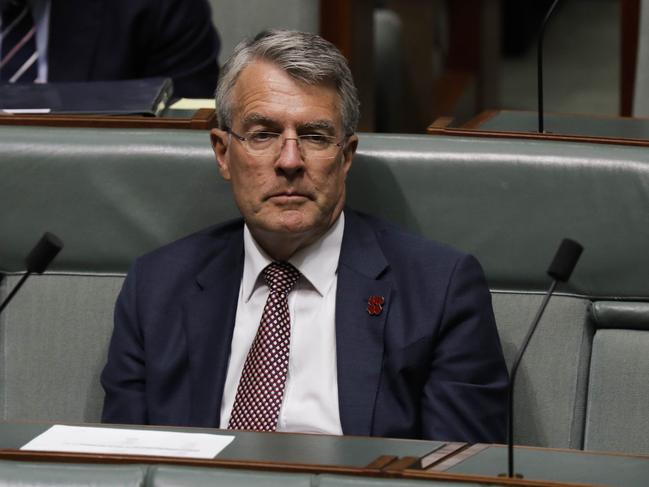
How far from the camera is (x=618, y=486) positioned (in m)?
1.04

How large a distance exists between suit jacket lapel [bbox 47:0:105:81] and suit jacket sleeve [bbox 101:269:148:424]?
68cm

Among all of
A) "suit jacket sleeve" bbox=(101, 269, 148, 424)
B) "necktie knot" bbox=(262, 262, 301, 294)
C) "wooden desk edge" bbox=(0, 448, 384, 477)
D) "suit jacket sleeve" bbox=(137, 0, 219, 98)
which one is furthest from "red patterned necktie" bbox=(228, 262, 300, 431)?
"suit jacket sleeve" bbox=(137, 0, 219, 98)

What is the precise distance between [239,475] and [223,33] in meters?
1.84

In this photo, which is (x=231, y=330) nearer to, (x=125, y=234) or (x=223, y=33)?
(x=125, y=234)

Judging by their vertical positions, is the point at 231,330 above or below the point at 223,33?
below

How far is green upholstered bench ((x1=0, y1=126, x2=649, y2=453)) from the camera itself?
5.28ft

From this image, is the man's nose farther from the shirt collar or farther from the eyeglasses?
the shirt collar

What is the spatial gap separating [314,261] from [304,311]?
6 cm

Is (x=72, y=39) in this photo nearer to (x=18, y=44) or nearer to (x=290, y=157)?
(x=18, y=44)

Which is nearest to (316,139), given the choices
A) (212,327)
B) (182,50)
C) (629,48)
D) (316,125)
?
A: (316,125)

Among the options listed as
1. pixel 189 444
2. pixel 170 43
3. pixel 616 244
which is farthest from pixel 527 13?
pixel 189 444

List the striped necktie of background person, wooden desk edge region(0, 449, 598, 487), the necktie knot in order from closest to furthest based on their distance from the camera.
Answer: wooden desk edge region(0, 449, 598, 487)
the necktie knot
the striped necktie of background person

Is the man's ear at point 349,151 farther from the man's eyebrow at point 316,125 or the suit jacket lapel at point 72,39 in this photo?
the suit jacket lapel at point 72,39

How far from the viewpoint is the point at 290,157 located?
1.52m
